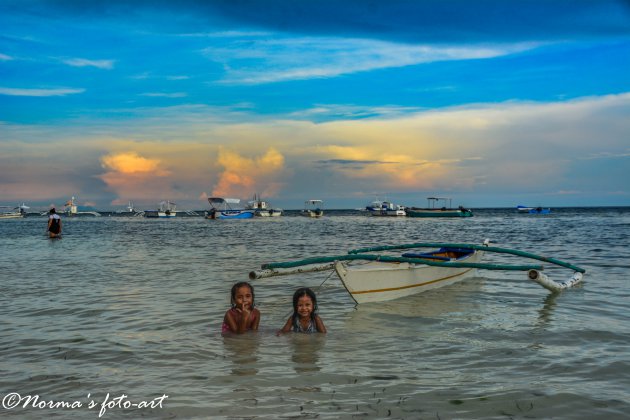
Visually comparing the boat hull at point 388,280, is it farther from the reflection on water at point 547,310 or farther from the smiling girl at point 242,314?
the reflection on water at point 547,310

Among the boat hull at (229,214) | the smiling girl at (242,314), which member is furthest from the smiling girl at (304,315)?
the boat hull at (229,214)

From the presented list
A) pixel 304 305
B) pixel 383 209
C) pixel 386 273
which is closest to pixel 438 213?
pixel 383 209

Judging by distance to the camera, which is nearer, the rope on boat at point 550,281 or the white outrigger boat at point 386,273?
the white outrigger boat at point 386,273

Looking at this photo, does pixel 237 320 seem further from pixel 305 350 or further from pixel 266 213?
pixel 266 213

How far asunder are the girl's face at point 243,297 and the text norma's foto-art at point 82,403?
2658mm

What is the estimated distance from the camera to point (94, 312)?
10844mm

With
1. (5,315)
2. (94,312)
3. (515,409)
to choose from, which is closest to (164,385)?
(515,409)

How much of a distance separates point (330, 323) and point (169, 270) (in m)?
10.7

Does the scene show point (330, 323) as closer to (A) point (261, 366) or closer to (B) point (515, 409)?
(A) point (261, 366)

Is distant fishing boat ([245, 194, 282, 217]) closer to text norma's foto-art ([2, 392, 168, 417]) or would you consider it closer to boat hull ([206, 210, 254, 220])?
boat hull ([206, 210, 254, 220])

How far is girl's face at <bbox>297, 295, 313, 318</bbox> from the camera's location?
837cm

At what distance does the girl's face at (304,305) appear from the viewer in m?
8.37

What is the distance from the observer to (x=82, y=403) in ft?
18.4

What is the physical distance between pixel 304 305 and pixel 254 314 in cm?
92
